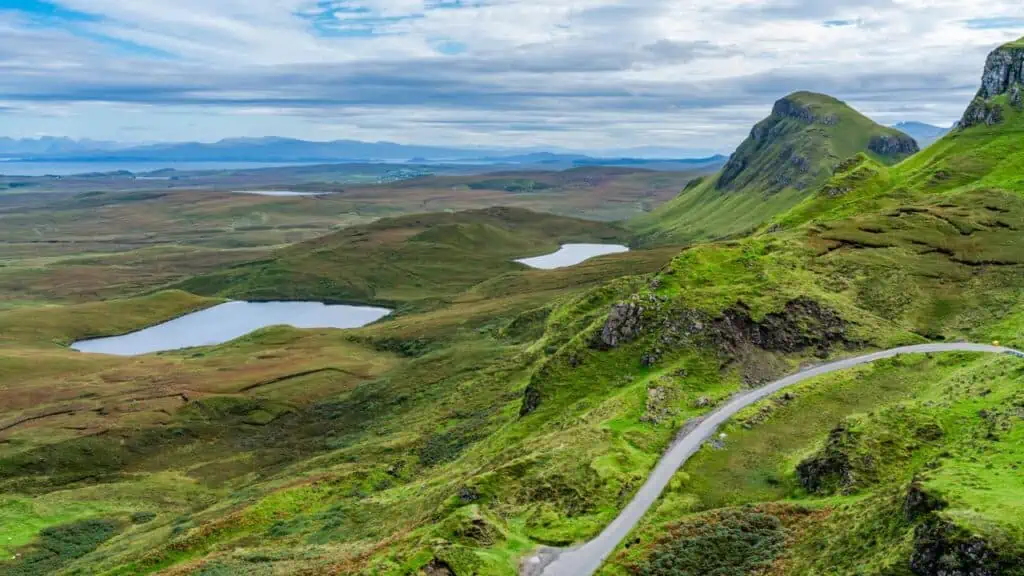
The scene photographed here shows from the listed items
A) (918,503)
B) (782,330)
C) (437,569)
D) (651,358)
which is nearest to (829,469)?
(918,503)

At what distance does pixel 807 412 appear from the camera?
6744cm

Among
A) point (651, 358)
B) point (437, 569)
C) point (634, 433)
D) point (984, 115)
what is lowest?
point (437, 569)

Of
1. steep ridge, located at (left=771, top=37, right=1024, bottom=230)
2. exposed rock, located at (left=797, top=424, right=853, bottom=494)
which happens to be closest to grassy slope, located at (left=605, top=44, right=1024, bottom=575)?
exposed rock, located at (left=797, top=424, right=853, bottom=494)

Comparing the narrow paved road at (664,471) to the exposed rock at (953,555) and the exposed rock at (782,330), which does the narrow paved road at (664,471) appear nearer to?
the exposed rock at (782,330)

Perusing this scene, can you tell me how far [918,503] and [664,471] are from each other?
21.5 m

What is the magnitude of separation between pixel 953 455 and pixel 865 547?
12705mm

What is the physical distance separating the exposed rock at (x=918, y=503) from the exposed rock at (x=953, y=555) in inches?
107

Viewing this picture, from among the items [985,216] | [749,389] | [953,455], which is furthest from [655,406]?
[985,216]

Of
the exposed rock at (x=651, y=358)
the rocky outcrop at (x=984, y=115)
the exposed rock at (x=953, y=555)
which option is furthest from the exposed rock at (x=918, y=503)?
the rocky outcrop at (x=984, y=115)

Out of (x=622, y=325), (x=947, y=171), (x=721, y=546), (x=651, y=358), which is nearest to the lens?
(x=721, y=546)

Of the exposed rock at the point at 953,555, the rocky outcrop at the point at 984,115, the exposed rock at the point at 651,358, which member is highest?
the rocky outcrop at the point at 984,115

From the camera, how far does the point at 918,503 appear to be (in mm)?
40219

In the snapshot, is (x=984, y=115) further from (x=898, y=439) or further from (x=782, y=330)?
(x=898, y=439)

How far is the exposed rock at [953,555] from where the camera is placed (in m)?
34.1
